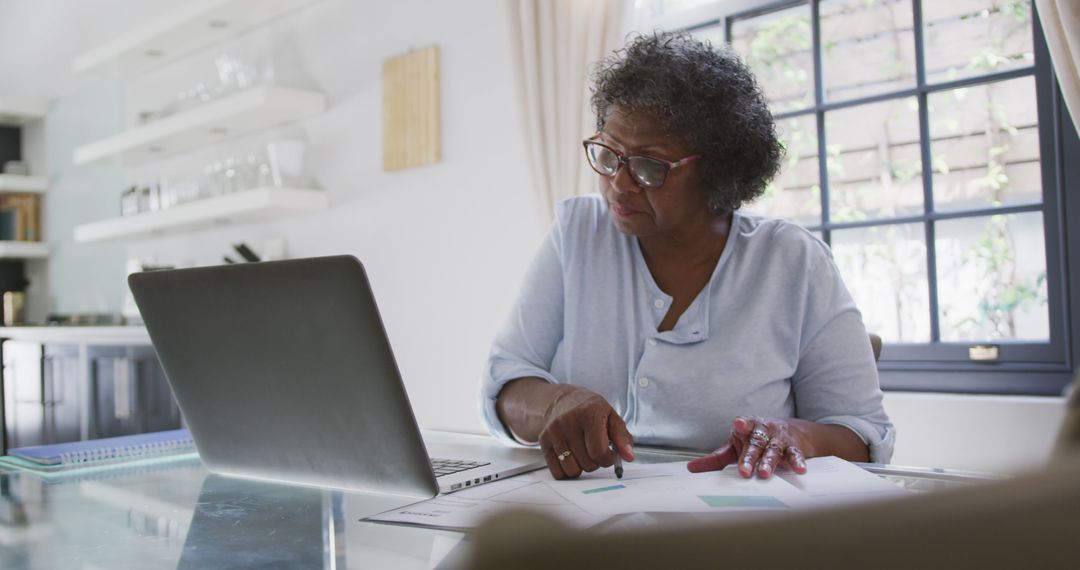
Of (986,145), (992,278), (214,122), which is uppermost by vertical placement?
(214,122)

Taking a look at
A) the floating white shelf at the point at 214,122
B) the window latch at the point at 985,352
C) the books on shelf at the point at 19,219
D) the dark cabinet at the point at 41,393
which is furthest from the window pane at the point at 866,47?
the books on shelf at the point at 19,219

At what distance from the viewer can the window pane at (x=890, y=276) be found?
2.59m

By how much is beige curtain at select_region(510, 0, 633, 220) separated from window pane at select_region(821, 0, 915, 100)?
688 millimetres

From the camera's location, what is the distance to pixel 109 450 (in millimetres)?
1193

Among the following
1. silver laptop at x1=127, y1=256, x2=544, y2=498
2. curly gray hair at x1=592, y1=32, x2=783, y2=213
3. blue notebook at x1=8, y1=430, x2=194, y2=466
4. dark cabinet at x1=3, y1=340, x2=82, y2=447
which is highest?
curly gray hair at x1=592, y1=32, x2=783, y2=213

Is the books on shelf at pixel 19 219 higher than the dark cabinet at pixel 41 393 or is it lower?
higher

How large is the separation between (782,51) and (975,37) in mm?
615

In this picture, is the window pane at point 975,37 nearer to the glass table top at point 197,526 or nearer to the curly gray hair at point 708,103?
the curly gray hair at point 708,103

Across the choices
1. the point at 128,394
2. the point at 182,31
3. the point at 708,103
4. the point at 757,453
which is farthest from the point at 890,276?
the point at 182,31

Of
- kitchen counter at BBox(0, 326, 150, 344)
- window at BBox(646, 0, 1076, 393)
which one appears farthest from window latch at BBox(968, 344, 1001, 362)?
kitchen counter at BBox(0, 326, 150, 344)

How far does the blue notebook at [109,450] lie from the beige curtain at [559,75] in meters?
1.82

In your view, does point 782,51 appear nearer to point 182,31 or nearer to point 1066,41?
point 1066,41

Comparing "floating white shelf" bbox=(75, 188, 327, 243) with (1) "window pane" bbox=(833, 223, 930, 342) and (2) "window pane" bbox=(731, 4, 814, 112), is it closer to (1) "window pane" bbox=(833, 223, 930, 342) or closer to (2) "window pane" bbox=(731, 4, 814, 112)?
(2) "window pane" bbox=(731, 4, 814, 112)

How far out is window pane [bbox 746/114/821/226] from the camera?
280 centimetres
